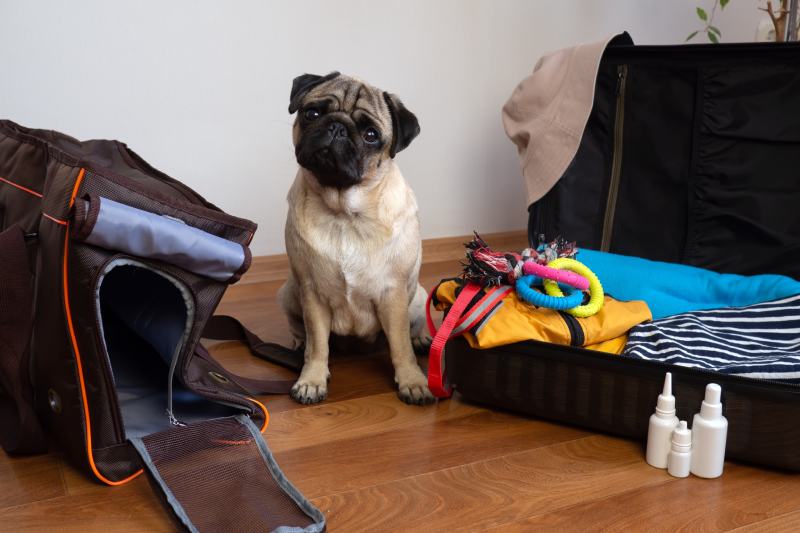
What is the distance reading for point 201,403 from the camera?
1.71 metres

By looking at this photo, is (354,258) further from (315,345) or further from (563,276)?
(563,276)

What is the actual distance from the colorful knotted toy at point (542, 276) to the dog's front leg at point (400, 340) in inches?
7.1

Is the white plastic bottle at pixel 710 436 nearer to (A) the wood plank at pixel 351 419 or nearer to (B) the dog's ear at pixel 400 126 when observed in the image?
(A) the wood plank at pixel 351 419

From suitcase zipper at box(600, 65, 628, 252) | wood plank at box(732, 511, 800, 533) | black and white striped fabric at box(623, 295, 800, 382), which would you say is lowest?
wood plank at box(732, 511, 800, 533)

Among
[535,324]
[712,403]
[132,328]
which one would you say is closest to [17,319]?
[132,328]

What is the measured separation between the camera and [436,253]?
3.20 metres

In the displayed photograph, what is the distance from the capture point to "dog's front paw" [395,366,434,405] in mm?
1914

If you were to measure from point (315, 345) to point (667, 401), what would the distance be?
0.82m

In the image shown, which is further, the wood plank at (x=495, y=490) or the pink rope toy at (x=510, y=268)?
the pink rope toy at (x=510, y=268)

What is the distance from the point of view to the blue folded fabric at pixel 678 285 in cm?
214

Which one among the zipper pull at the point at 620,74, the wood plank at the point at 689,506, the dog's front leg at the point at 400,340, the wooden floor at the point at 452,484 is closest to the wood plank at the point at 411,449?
the wooden floor at the point at 452,484

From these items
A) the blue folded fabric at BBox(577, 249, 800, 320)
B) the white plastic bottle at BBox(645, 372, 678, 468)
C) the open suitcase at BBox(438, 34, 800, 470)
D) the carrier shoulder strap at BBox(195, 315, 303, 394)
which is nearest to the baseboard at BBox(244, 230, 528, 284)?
the carrier shoulder strap at BBox(195, 315, 303, 394)

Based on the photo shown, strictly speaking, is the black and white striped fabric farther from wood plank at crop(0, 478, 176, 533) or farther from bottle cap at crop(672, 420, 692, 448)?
wood plank at crop(0, 478, 176, 533)

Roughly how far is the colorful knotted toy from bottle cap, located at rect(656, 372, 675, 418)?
0.28m
